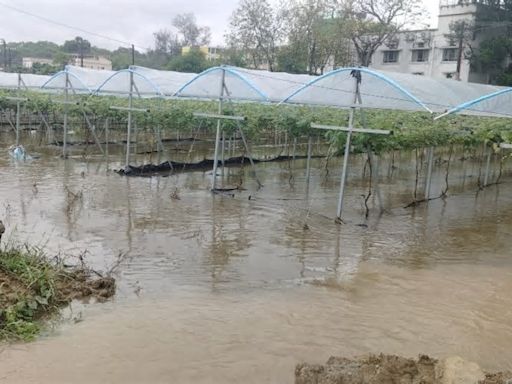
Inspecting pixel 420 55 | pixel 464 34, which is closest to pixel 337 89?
pixel 464 34

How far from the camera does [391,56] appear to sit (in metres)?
56.9

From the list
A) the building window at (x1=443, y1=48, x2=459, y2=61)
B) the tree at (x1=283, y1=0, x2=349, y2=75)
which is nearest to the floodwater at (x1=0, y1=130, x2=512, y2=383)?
the tree at (x1=283, y1=0, x2=349, y2=75)

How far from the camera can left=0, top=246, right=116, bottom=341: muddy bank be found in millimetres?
5383

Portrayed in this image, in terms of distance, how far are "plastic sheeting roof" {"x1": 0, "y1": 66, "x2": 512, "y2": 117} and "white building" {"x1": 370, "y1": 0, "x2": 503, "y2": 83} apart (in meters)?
36.8

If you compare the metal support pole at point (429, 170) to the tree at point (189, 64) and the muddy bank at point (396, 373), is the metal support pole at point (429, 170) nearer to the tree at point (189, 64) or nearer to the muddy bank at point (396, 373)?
the muddy bank at point (396, 373)

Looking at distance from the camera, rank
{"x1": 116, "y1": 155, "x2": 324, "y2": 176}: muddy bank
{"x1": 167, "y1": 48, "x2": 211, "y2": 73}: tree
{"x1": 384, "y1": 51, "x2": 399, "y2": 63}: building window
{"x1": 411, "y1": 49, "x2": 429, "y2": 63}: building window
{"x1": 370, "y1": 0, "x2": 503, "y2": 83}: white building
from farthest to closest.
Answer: {"x1": 384, "y1": 51, "x2": 399, "y2": 63}: building window → {"x1": 411, "y1": 49, "x2": 429, "y2": 63}: building window → {"x1": 370, "y1": 0, "x2": 503, "y2": 83}: white building → {"x1": 167, "y1": 48, "x2": 211, "y2": 73}: tree → {"x1": 116, "y1": 155, "x2": 324, "y2": 176}: muddy bank

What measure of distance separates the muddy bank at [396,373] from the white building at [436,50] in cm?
4871

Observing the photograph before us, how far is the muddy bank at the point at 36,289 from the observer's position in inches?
212

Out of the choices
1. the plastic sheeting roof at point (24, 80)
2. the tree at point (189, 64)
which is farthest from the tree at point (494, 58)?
the plastic sheeting roof at point (24, 80)

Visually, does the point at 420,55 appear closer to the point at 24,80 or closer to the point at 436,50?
the point at 436,50

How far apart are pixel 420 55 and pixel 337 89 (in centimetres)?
4726

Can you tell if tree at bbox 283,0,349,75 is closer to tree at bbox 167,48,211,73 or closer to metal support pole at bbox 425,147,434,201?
tree at bbox 167,48,211,73

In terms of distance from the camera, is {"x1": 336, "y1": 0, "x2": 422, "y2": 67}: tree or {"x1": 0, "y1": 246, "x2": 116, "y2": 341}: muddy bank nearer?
{"x1": 0, "y1": 246, "x2": 116, "y2": 341}: muddy bank

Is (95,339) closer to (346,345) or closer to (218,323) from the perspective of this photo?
(218,323)
